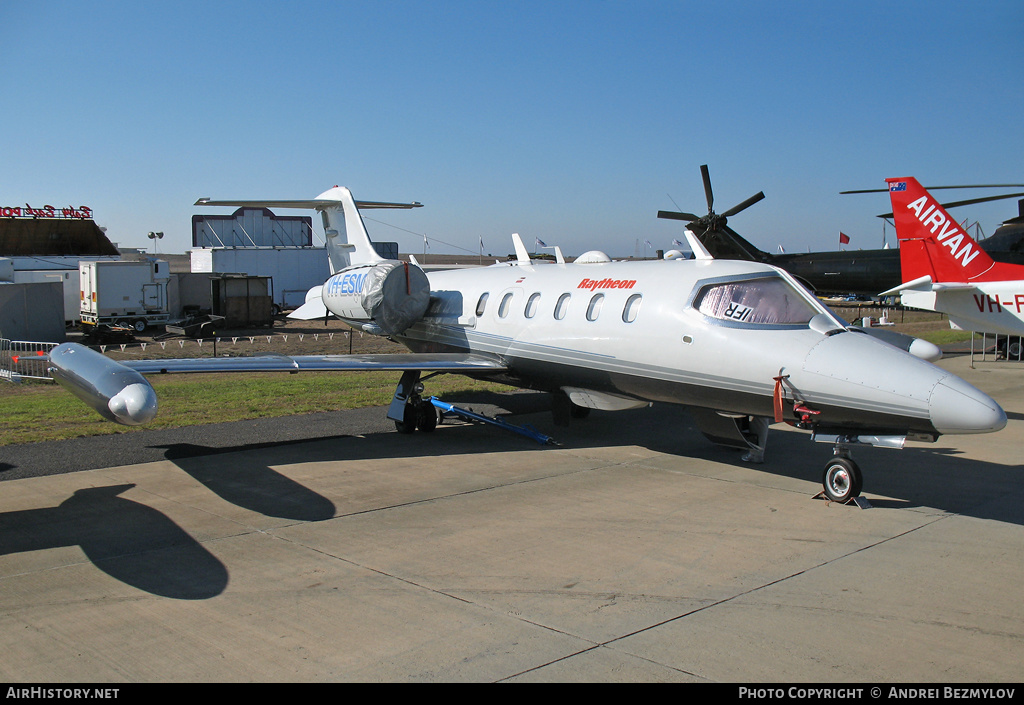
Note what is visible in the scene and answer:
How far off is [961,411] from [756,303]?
8.20 feet

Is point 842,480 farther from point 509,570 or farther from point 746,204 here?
point 746,204

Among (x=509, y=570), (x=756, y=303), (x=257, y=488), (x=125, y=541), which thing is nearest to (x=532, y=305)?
(x=756, y=303)

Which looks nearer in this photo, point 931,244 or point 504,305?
point 504,305

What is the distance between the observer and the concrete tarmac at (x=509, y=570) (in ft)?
16.8

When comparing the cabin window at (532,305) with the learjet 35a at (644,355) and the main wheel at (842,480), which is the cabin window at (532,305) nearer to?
the learjet 35a at (644,355)

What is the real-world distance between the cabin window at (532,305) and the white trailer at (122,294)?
23.9 m

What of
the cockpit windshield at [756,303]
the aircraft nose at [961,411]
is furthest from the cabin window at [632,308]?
the aircraft nose at [961,411]

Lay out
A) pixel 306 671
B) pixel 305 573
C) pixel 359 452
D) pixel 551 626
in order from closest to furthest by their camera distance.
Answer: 1. pixel 306 671
2. pixel 551 626
3. pixel 305 573
4. pixel 359 452

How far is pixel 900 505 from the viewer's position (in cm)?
898

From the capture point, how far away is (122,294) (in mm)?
30953

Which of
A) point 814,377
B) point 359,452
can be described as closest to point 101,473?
point 359,452

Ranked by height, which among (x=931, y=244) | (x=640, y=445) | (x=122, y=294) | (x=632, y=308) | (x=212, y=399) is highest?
(x=931, y=244)
